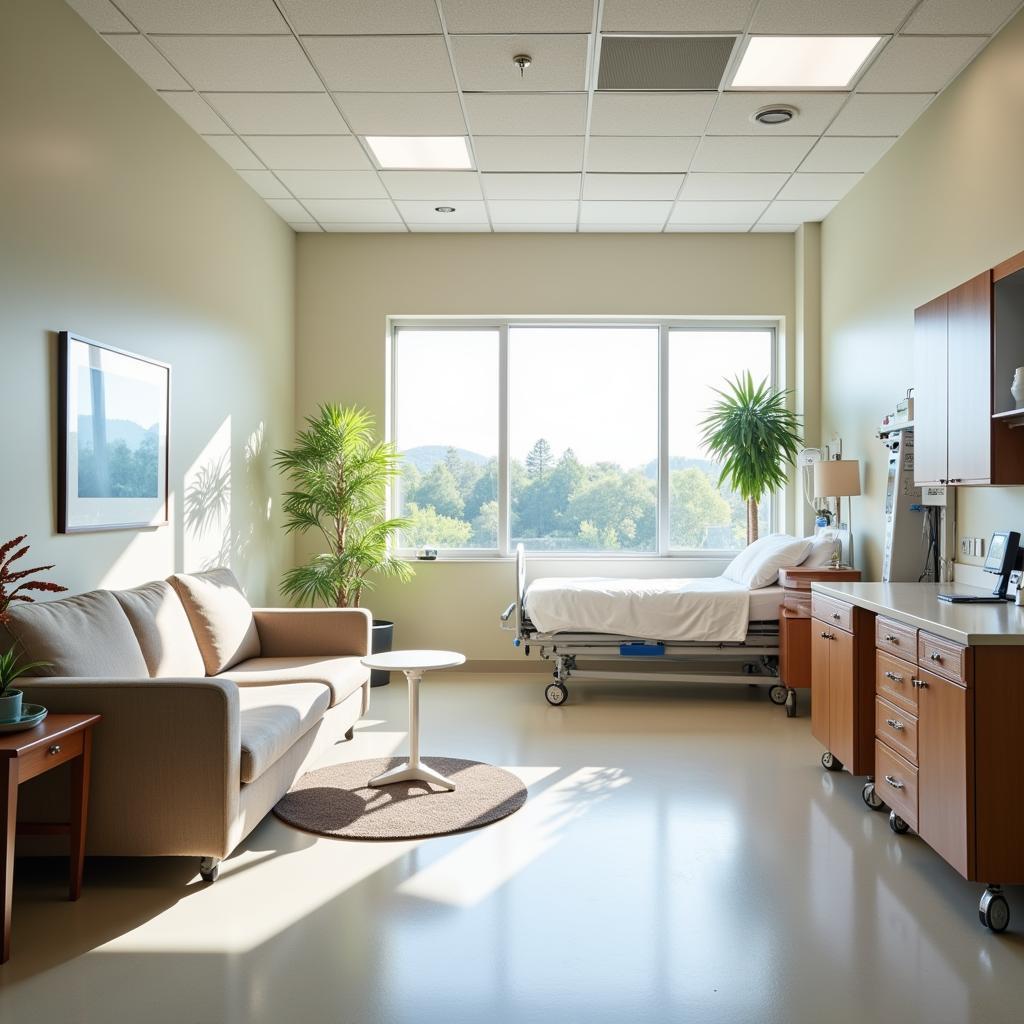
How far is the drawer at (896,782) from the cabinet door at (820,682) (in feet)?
2.00

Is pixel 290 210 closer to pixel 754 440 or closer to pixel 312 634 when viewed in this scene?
pixel 312 634

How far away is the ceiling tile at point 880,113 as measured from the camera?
464 centimetres

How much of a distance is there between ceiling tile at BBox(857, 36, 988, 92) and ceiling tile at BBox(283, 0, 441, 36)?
6.89 feet

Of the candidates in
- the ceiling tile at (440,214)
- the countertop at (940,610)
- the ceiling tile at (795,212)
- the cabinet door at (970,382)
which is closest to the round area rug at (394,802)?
the countertop at (940,610)

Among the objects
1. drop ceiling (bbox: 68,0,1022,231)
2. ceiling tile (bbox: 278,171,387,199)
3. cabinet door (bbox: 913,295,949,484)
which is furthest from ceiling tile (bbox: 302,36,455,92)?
cabinet door (bbox: 913,295,949,484)

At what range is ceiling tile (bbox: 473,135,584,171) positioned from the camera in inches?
205

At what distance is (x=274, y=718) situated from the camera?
3.60 meters

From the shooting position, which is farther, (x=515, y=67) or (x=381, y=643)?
(x=381, y=643)

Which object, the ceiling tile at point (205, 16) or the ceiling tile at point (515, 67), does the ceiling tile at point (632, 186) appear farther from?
the ceiling tile at point (205, 16)

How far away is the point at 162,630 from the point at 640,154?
12.4 ft

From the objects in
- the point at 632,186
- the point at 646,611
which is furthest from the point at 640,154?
the point at 646,611

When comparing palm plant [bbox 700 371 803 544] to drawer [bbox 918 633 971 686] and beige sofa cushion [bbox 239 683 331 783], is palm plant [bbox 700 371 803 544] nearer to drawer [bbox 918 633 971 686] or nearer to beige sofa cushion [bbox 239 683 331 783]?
drawer [bbox 918 633 971 686]

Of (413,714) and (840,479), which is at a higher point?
(840,479)

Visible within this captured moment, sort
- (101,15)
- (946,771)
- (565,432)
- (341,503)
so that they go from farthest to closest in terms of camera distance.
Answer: (565,432), (341,503), (101,15), (946,771)
